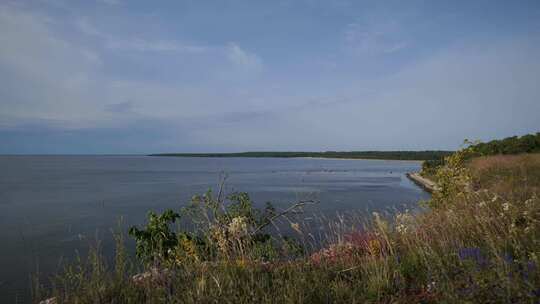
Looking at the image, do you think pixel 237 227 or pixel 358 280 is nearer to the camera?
pixel 358 280

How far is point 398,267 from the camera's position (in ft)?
12.5

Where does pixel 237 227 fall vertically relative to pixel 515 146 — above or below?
below

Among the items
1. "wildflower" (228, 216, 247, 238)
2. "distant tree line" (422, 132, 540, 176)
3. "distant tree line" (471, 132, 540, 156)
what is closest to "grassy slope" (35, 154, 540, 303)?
"wildflower" (228, 216, 247, 238)

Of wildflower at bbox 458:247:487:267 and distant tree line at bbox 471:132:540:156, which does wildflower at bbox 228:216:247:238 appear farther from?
distant tree line at bbox 471:132:540:156

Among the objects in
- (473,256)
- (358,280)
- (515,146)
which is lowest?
(358,280)

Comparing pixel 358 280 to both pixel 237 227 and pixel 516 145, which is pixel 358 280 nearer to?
pixel 237 227

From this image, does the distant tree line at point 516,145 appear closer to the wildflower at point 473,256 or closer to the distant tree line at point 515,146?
the distant tree line at point 515,146

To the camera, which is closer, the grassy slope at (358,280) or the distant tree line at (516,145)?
the grassy slope at (358,280)

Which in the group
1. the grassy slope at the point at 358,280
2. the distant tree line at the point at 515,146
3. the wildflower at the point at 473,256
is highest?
the distant tree line at the point at 515,146

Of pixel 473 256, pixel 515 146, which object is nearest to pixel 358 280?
pixel 473 256

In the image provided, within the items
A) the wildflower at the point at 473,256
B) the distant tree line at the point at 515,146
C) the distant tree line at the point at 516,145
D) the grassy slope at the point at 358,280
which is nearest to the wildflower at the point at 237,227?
the grassy slope at the point at 358,280

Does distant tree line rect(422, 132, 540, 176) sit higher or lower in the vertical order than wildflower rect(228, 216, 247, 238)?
higher

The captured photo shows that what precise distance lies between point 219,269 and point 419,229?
3635 mm

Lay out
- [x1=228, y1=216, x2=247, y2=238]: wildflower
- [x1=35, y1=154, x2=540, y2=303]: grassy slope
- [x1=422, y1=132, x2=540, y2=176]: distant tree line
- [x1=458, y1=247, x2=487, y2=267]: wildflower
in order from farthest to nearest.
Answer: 1. [x1=422, y1=132, x2=540, y2=176]: distant tree line
2. [x1=228, y1=216, x2=247, y2=238]: wildflower
3. [x1=458, y1=247, x2=487, y2=267]: wildflower
4. [x1=35, y1=154, x2=540, y2=303]: grassy slope
